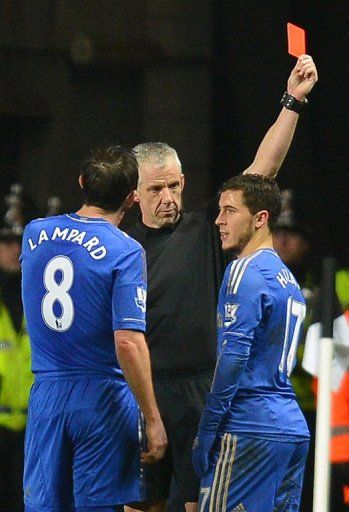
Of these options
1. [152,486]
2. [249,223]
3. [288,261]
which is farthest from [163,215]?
[288,261]

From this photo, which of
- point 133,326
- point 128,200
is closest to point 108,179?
point 128,200

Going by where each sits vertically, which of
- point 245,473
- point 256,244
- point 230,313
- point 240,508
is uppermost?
point 256,244

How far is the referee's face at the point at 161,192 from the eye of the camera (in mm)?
4438

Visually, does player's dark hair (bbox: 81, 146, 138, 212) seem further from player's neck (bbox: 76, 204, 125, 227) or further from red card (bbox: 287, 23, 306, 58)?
red card (bbox: 287, 23, 306, 58)

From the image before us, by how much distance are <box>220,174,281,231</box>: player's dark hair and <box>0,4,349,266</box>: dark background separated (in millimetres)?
3675

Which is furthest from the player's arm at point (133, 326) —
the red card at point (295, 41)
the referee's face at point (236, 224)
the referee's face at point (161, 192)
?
the red card at point (295, 41)

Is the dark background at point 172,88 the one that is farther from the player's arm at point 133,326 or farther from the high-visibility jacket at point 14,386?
the player's arm at point 133,326

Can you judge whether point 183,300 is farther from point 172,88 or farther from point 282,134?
point 172,88

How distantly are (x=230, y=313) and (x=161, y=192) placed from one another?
947mm

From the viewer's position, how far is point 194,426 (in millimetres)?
4328

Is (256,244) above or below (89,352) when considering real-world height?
above

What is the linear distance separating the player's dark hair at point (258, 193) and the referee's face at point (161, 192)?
1.81ft

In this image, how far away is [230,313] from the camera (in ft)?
11.8

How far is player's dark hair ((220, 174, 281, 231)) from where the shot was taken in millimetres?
3816
